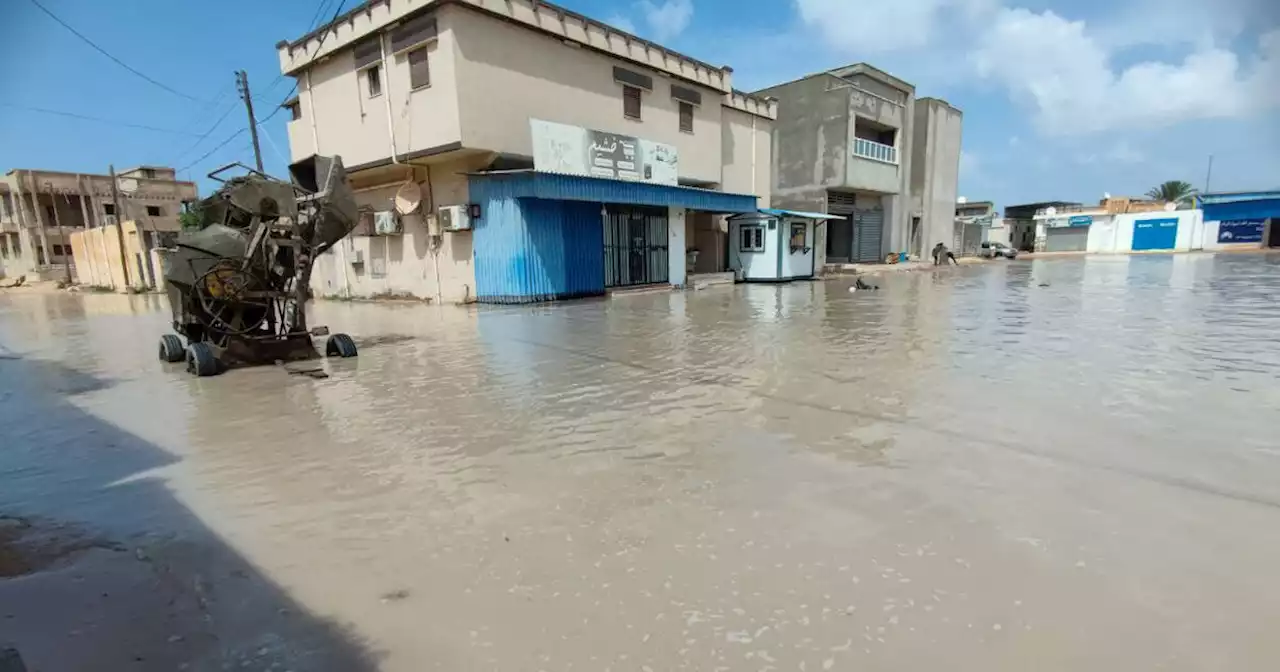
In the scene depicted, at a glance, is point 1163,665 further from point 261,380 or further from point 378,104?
point 378,104

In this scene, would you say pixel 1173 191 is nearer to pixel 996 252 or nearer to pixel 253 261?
pixel 996 252

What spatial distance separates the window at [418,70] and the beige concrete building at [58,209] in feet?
113

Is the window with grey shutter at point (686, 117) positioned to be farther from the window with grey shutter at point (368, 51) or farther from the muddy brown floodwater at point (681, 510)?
the muddy brown floodwater at point (681, 510)

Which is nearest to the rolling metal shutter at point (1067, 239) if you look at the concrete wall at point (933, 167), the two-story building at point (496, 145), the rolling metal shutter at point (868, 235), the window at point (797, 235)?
the concrete wall at point (933, 167)

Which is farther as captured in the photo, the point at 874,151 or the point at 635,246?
the point at 874,151

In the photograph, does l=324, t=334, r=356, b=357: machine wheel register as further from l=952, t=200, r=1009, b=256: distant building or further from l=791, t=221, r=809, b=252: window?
l=952, t=200, r=1009, b=256: distant building

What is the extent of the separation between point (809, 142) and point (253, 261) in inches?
1137

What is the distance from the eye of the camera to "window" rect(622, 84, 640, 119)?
62.8ft

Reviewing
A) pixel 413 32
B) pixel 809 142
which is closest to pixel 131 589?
pixel 413 32

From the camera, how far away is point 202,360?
7172 mm

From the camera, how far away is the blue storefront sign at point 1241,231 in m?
46.8

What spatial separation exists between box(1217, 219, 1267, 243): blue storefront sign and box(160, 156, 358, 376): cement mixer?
6603 cm

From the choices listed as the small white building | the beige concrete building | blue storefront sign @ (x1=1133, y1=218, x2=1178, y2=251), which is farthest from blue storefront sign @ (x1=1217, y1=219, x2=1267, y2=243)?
the beige concrete building

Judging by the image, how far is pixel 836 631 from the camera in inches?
86.8
